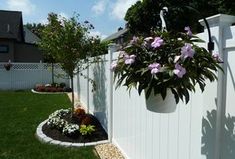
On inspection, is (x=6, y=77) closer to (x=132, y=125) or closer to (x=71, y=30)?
(x=71, y=30)

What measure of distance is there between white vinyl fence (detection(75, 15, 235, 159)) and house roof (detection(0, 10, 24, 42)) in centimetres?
2527

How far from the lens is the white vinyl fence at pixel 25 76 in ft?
61.0

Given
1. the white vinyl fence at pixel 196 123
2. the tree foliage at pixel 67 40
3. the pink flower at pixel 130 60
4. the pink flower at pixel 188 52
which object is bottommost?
the white vinyl fence at pixel 196 123

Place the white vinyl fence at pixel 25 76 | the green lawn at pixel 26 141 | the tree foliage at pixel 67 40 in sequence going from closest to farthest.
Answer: the green lawn at pixel 26 141 < the tree foliage at pixel 67 40 < the white vinyl fence at pixel 25 76

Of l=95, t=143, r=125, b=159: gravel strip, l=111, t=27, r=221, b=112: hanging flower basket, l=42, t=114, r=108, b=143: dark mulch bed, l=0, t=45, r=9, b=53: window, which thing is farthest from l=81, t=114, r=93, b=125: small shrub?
l=0, t=45, r=9, b=53: window

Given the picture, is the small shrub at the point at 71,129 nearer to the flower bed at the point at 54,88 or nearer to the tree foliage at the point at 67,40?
the tree foliage at the point at 67,40

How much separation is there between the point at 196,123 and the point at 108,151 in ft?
10.2

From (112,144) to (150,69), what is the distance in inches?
158

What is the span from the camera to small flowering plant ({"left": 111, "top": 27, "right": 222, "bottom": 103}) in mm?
2002

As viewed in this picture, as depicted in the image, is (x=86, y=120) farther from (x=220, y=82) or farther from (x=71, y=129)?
(x=220, y=82)

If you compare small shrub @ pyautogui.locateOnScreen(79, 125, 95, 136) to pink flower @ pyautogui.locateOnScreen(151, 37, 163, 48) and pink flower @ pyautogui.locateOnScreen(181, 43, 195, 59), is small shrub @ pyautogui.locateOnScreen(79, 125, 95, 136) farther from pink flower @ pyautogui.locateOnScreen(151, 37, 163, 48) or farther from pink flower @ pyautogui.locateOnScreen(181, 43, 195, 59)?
pink flower @ pyautogui.locateOnScreen(181, 43, 195, 59)

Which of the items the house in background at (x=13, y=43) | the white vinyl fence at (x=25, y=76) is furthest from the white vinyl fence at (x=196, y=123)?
the house in background at (x=13, y=43)

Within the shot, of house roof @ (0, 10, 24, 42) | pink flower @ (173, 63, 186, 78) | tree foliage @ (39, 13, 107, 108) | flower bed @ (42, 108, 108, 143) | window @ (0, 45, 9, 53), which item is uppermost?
house roof @ (0, 10, 24, 42)

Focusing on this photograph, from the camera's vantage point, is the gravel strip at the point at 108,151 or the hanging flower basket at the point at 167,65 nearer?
the hanging flower basket at the point at 167,65
